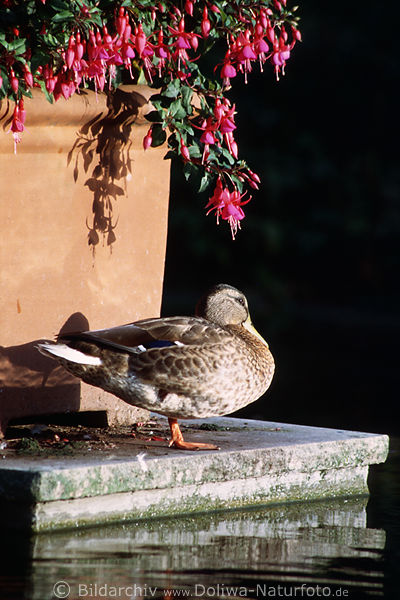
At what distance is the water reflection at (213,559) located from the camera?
11.7 ft

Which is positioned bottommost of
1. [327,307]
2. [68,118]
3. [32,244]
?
[327,307]

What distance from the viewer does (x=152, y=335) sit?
4.80 meters

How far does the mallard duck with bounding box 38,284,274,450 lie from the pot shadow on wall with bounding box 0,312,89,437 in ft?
0.61

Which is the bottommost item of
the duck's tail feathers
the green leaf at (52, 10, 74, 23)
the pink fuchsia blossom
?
the duck's tail feathers

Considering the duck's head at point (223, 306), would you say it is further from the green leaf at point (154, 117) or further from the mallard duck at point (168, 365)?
the green leaf at point (154, 117)

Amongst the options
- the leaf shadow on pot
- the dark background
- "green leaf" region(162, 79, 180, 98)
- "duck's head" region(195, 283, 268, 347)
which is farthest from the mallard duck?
the dark background

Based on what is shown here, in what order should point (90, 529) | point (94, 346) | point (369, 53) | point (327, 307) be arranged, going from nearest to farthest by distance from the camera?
point (90, 529), point (94, 346), point (327, 307), point (369, 53)

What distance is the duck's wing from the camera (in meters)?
4.72

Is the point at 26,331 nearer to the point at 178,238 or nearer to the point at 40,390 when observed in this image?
the point at 40,390

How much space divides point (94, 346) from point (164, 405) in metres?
0.37

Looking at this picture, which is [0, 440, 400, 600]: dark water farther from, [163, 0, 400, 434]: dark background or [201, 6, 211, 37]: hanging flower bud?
[163, 0, 400, 434]: dark background

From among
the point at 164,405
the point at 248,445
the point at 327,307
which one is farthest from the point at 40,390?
the point at 327,307

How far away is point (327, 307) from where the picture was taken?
1534 cm

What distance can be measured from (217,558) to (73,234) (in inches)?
67.5
